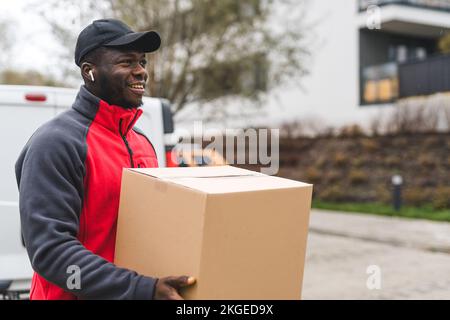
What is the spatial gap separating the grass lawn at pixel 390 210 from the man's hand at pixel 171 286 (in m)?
11.0

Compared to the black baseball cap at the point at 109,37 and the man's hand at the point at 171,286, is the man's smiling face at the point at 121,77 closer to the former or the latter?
the black baseball cap at the point at 109,37

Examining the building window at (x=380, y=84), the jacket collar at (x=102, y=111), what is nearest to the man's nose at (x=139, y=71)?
the jacket collar at (x=102, y=111)

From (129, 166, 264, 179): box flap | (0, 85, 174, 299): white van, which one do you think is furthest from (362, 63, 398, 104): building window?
(129, 166, 264, 179): box flap

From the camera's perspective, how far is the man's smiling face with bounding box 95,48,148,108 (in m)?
1.87

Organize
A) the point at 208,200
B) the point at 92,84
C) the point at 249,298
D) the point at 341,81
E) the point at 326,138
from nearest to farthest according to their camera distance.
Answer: the point at 208,200 < the point at 249,298 < the point at 92,84 < the point at 326,138 < the point at 341,81

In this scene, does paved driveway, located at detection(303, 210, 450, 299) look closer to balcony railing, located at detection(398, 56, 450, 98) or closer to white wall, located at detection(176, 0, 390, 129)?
balcony railing, located at detection(398, 56, 450, 98)

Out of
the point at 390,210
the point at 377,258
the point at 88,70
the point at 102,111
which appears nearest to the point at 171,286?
the point at 102,111

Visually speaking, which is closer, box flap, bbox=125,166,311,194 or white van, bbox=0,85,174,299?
box flap, bbox=125,166,311,194

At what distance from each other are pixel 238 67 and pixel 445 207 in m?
5.49

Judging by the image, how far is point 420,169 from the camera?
14.2 meters

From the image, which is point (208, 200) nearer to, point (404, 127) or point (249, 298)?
point (249, 298)

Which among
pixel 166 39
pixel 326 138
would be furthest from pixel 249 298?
pixel 326 138

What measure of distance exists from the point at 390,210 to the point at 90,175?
1190cm

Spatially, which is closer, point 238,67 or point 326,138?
point 238,67
